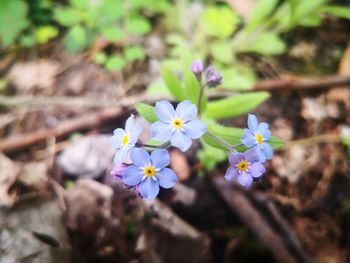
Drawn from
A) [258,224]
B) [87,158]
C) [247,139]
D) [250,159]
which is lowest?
[258,224]

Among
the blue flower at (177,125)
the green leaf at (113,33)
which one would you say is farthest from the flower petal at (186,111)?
the green leaf at (113,33)

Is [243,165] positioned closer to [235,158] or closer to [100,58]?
[235,158]

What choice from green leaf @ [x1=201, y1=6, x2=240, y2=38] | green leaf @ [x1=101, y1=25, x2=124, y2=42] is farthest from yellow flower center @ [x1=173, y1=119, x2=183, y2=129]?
green leaf @ [x1=101, y1=25, x2=124, y2=42]

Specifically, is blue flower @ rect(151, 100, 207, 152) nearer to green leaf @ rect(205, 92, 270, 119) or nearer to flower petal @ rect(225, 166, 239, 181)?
flower petal @ rect(225, 166, 239, 181)

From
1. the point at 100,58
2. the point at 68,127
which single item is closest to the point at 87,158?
the point at 68,127

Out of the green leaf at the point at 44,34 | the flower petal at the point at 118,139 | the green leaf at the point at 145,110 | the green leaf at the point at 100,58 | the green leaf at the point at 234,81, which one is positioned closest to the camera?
the flower petal at the point at 118,139

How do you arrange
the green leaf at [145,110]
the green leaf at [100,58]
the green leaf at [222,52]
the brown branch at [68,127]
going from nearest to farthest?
the green leaf at [145,110]
the brown branch at [68,127]
the green leaf at [222,52]
the green leaf at [100,58]

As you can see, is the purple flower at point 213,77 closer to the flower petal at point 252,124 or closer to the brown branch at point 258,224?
the flower petal at point 252,124

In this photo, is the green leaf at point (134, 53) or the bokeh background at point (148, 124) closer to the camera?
the bokeh background at point (148, 124)
